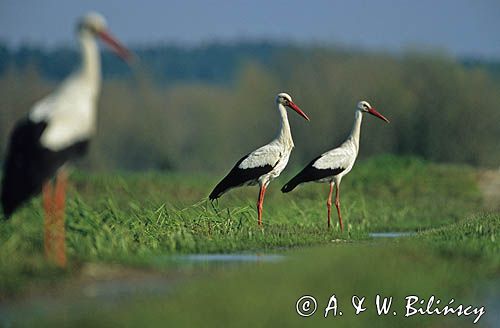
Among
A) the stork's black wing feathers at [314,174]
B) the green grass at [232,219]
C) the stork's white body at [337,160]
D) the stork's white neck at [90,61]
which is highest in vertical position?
the stork's white neck at [90,61]

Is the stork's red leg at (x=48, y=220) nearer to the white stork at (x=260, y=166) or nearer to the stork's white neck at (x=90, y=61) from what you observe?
the stork's white neck at (x=90, y=61)

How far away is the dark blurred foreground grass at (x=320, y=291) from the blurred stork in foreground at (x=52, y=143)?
1127 mm

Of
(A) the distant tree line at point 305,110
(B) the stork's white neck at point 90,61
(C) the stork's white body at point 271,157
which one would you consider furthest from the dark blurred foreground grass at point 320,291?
(A) the distant tree line at point 305,110

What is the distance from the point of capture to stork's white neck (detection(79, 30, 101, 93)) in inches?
311

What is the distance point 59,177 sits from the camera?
8055mm

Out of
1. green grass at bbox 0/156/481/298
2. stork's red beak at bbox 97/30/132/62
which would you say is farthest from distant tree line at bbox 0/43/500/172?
stork's red beak at bbox 97/30/132/62

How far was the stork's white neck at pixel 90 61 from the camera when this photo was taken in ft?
25.9

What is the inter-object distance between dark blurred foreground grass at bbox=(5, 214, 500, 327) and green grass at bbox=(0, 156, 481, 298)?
0.90m

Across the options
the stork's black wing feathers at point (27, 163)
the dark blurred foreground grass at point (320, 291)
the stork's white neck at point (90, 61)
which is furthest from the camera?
the stork's white neck at point (90, 61)

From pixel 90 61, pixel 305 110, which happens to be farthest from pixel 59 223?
pixel 305 110

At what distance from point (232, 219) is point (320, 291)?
4.99 m

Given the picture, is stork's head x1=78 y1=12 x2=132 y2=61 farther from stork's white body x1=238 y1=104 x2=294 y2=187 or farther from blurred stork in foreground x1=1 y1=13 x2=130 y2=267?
stork's white body x1=238 y1=104 x2=294 y2=187

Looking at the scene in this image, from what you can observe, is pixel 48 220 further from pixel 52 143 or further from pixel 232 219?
pixel 232 219
